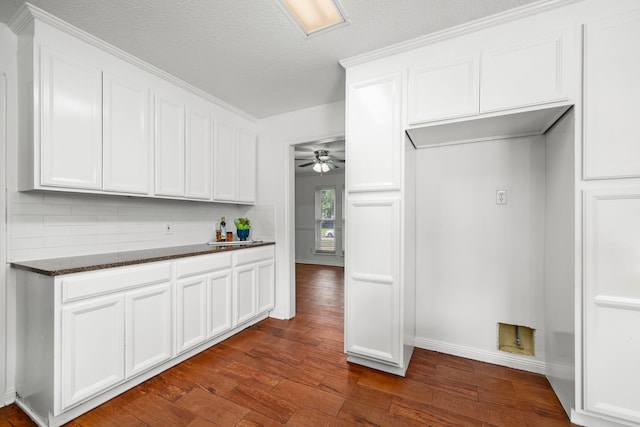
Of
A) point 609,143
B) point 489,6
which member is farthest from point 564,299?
point 489,6

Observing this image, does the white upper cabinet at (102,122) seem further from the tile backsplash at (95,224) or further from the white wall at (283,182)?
the white wall at (283,182)

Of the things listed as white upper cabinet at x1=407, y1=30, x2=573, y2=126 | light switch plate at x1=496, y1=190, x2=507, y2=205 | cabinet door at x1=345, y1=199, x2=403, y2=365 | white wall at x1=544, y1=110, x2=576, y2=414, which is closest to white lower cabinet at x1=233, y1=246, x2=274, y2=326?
cabinet door at x1=345, y1=199, x2=403, y2=365

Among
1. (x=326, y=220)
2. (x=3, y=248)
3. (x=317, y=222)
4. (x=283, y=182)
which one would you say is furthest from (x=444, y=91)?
(x=317, y=222)

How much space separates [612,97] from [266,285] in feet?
10.6

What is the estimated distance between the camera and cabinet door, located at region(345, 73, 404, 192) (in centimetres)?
208

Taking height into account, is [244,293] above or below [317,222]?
A: below

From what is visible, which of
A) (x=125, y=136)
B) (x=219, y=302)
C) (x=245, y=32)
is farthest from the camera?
(x=219, y=302)

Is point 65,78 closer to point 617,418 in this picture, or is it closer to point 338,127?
point 338,127

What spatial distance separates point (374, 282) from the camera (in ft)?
7.09

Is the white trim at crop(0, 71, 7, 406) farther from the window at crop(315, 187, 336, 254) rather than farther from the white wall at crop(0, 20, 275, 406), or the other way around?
the window at crop(315, 187, 336, 254)

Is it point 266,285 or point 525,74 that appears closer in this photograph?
point 525,74

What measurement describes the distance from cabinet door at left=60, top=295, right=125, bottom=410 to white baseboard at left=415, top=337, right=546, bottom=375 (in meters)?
2.44

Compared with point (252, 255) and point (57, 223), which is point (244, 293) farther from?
point (57, 223)

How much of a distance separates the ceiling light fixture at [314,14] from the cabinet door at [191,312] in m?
2.14
